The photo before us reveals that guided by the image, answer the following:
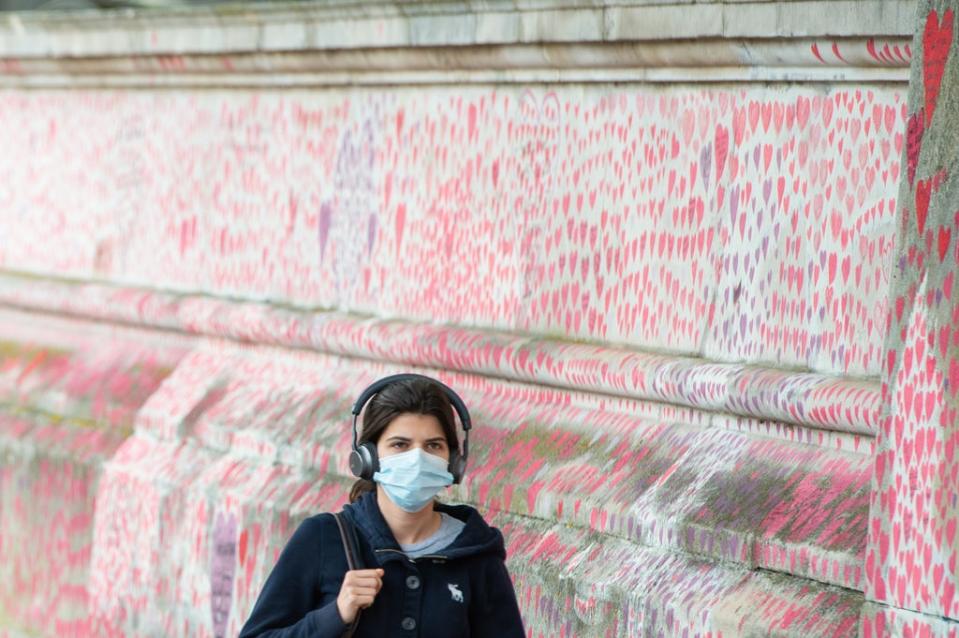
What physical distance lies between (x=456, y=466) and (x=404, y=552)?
232 millimetres

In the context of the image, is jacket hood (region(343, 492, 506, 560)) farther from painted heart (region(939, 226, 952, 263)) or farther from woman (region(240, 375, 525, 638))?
painted heart (region(939, 226, 952, 263))

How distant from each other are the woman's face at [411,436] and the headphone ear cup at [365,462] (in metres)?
0.02

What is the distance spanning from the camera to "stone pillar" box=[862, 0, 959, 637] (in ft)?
13.2

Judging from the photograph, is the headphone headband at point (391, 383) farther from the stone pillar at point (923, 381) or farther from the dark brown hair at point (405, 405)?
the stone pillar at point (923, 381)

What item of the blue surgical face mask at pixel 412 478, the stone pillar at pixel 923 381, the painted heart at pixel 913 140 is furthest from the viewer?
the blue surgical face mask at pixel 412 478

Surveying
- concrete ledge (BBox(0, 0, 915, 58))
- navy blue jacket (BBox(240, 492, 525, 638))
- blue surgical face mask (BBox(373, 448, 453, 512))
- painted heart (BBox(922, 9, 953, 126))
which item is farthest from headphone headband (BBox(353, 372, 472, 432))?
concrete ledge (BBox(0, 0, 915, 58))

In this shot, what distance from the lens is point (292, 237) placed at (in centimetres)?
712

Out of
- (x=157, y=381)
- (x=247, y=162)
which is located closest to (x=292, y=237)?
(x=247, y=162)

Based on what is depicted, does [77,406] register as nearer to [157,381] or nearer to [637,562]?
[157,381]

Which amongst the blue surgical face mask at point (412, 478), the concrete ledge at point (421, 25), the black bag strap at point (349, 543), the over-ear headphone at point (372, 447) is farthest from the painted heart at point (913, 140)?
the black bag strap at point (349, 543)

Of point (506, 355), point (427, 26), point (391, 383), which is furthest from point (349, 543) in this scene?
point (427, 26)

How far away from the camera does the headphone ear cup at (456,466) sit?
435cm

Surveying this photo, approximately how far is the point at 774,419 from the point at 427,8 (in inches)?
76.3

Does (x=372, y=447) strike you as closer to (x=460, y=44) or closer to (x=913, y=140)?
(x=913, y=140)
